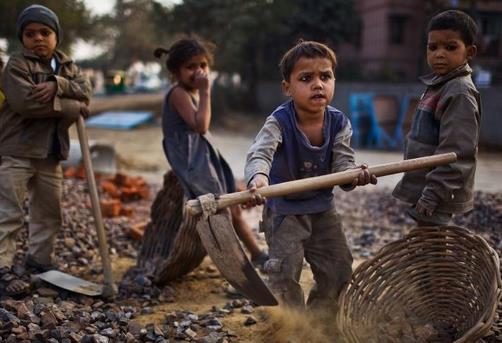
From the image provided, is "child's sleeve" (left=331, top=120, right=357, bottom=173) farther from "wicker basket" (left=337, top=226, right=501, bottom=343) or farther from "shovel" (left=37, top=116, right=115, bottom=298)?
"shovel" (left=37, top=116, right=115, bottom=298)

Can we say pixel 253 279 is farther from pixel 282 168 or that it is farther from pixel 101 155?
pixel 101 155

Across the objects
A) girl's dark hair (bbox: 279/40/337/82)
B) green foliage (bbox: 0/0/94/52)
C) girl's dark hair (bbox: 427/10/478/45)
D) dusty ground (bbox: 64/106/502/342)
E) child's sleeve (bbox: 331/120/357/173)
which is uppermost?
green foliage (bbox: 0/0/94/52)

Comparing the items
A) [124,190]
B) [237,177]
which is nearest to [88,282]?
[124,190]

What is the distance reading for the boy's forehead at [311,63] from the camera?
2.65 metres

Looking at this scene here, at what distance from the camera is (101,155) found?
855 cm

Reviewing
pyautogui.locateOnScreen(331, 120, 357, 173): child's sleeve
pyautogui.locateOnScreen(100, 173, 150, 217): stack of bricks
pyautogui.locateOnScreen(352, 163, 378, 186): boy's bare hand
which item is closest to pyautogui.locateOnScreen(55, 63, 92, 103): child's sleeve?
pyautogui.locateOnScreen(331, 120, 357, 173): child's sleeve

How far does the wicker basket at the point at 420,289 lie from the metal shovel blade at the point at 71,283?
66.9 inches

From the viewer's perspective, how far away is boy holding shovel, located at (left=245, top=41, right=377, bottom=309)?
2.67 m

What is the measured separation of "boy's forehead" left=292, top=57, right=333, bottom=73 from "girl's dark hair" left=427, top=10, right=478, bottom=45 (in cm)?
70

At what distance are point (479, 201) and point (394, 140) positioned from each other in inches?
278

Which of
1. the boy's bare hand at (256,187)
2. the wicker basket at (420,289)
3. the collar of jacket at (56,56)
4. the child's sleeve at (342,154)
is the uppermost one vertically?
the collar of jacket at (56,56)

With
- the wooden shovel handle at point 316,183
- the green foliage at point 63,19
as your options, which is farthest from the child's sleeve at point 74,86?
the green foliage at point 63,19

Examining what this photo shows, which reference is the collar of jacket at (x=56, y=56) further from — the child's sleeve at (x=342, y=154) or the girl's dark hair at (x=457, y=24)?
the girl's dark hair at (x=457, y=24)

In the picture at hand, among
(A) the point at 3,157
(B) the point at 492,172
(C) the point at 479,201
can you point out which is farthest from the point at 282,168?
(B) the point at 492,172
